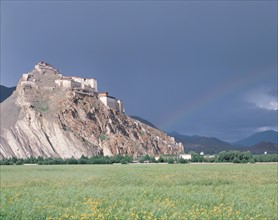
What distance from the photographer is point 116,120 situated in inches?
5477

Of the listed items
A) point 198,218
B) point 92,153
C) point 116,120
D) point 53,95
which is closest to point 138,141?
point 116,120

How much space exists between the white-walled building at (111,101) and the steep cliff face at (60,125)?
3386mm

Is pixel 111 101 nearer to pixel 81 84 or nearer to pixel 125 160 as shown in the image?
pixel 81 84

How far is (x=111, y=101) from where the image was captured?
150 m

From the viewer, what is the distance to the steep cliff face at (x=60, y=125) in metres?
115

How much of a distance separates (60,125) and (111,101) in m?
34.7

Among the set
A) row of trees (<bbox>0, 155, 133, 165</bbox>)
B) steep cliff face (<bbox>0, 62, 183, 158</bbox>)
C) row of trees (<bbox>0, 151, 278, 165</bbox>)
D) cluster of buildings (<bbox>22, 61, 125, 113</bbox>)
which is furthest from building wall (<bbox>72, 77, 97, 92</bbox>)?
row of trees (<bbox>0, 155, 133, 165</bbox>)

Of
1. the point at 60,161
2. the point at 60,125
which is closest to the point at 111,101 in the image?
the point at 60,125

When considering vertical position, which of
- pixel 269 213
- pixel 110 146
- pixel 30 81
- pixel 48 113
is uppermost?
pixel 30 81

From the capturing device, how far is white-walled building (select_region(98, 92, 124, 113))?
472 feet

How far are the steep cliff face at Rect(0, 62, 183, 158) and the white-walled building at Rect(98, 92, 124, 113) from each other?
3386mm

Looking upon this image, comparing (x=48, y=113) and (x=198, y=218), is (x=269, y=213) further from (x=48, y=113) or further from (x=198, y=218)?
(x=48, y=113)

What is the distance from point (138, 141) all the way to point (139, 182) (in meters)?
98.7

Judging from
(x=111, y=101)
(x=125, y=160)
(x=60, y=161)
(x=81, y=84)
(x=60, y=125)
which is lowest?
(x=60, y=161)
